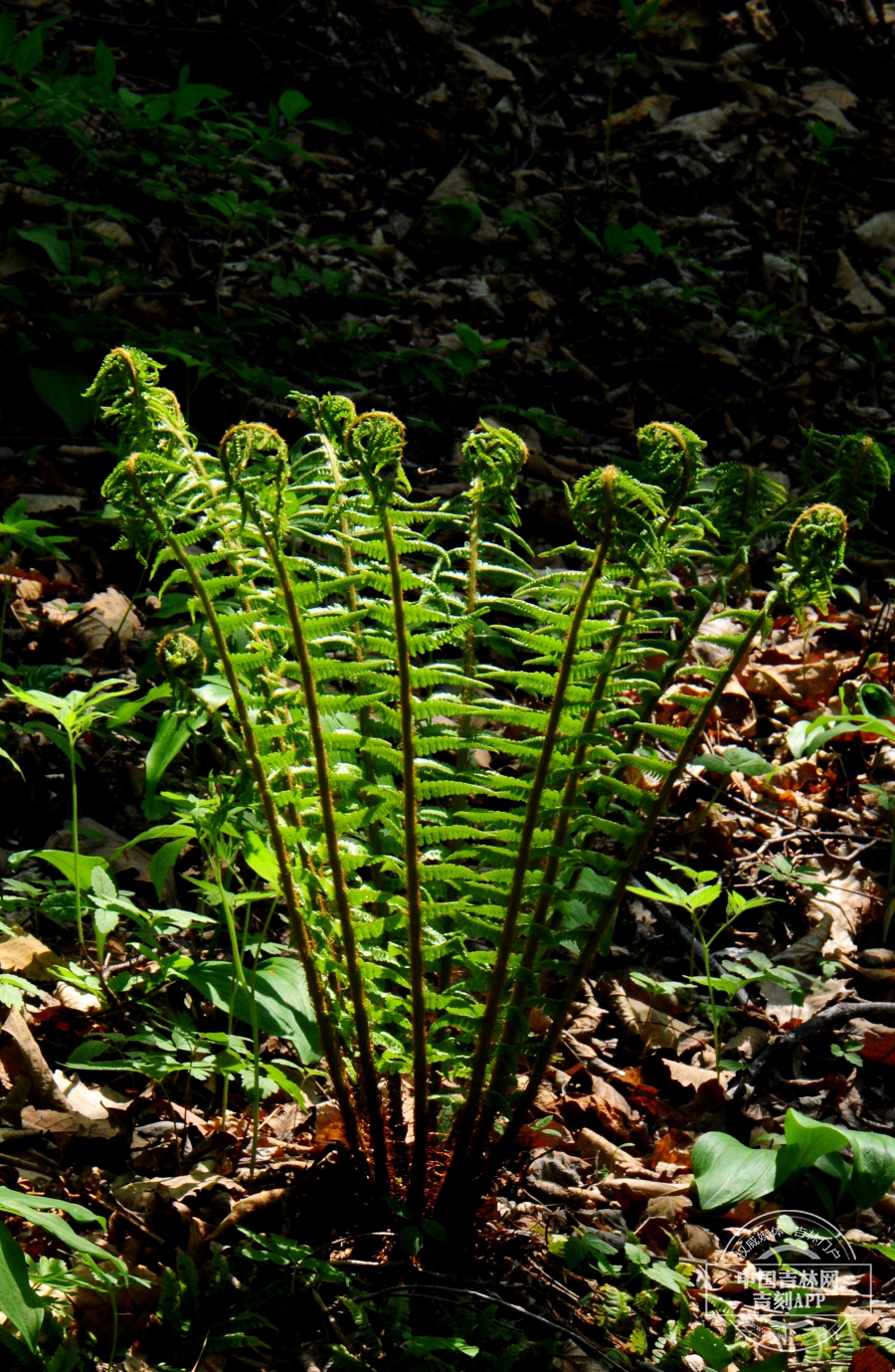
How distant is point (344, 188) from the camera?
5.35 m

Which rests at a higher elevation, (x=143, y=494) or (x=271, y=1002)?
(x=143, y=494)

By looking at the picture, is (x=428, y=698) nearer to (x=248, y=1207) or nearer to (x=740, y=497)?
(x=740, y=497)

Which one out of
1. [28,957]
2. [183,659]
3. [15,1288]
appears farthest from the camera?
[28,957]

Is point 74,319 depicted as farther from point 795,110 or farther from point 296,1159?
point 795,110

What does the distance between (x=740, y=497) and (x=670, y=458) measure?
12 centimetres

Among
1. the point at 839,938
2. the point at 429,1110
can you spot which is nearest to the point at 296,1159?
the point at 429,1110

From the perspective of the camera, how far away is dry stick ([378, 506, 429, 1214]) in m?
1.42

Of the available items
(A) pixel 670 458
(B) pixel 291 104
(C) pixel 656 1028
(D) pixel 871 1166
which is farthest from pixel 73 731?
(B) pixel 291 104

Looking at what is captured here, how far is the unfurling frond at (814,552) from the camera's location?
137 centimetres

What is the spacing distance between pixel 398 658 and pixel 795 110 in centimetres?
628

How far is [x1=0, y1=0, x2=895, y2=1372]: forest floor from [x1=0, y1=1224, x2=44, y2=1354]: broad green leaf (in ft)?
1.22

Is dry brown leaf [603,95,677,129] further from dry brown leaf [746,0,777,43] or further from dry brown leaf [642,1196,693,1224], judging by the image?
dry brown leaf [642,1196,693,1224]

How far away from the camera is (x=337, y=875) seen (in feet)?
4.90

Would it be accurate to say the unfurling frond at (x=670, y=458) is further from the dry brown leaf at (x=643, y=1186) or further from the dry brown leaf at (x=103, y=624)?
the dry brown leaf at (x=103, y=624)
